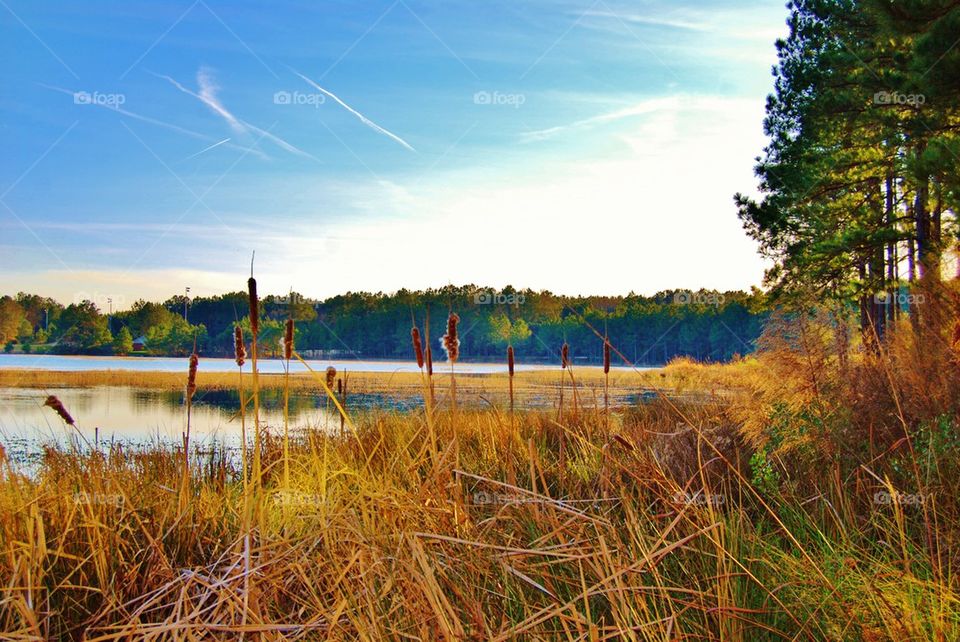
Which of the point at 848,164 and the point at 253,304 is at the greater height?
the point at 848,164

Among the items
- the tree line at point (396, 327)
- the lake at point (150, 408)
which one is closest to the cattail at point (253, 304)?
the lake at point (150, 408)

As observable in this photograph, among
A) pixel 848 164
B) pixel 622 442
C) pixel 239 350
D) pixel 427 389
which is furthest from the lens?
pixel 848 164

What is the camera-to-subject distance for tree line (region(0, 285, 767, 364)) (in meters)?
62.6

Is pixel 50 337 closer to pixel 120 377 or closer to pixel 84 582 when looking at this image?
pixel 120 377

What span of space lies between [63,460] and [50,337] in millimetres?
69089

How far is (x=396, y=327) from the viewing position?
7300cm

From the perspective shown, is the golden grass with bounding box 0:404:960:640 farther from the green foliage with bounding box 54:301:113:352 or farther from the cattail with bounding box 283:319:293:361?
the green foliage with bounding box 54:301:113:352

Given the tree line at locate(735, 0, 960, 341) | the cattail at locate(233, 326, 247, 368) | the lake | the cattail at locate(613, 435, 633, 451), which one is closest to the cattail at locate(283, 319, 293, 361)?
the cattail at locate(233, 326, 247, 368)

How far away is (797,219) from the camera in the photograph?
23.1m

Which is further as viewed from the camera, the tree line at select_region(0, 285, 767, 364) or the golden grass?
the tree line at select_region(0, 285, 767, 364)

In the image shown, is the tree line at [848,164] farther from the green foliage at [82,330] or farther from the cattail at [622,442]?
the green foliage at [82,330]

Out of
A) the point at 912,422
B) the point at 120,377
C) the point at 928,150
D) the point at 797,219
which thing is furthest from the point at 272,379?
the point at 912,422

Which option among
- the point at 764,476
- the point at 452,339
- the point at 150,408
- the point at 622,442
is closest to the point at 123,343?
the point at 150,408

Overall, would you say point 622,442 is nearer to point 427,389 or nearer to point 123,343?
point 427,389
